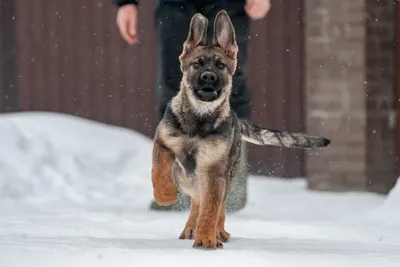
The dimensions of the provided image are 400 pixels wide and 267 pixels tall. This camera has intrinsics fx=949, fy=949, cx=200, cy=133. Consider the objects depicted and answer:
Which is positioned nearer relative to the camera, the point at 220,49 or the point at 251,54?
the point at 220,49

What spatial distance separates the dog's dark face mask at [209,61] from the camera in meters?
4.41

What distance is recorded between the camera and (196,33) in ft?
15.3

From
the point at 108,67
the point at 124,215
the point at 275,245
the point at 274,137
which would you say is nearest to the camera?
the point at 275,245

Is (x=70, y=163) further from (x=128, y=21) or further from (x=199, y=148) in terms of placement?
(x=199, y=148)

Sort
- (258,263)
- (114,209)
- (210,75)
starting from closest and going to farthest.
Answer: (258,263) < (210,75) < (114,209)

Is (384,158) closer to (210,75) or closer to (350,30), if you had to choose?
(350,30)

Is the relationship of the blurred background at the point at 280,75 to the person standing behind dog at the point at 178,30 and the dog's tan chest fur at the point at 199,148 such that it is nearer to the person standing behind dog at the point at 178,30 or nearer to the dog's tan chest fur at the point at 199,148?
the person standing behind dog at the point at 178,30

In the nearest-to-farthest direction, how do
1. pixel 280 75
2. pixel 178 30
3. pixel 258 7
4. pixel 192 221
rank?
pixel 192 221 → pixel 258 7 → pixel 178 30 → pixel 280 75

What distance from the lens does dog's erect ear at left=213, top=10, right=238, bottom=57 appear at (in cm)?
464

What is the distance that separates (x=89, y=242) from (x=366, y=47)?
13.1ft

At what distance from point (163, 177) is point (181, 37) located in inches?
96.5

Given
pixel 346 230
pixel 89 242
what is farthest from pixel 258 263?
pixel 346 230

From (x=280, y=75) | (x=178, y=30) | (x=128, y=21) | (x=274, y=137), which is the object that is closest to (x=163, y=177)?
(x=274, y=137)

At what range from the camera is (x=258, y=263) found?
396cm
